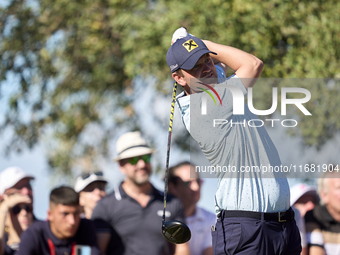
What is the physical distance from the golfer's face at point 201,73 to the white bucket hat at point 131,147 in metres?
2.70

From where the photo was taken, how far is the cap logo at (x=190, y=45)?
3061 mm

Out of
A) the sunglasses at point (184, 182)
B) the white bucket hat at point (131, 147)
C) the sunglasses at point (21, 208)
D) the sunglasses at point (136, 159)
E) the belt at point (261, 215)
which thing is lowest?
the belt at point (261, 215)

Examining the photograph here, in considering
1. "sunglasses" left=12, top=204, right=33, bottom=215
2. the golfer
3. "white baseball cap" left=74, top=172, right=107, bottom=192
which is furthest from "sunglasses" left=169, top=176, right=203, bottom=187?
the golfer

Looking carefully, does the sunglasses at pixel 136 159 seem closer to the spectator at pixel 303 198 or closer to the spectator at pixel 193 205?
the spectator at pixel 193 205

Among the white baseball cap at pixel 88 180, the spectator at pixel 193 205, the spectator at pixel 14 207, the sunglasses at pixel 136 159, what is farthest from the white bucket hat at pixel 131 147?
the spectator at pixel 14 207

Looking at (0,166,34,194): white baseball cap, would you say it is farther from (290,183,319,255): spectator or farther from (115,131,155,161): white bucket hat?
(290,183,319,255): spectator

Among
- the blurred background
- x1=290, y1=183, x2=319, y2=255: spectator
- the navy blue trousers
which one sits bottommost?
the navy blue trousers

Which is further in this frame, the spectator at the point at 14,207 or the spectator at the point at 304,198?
the spectator at the point at 304,198

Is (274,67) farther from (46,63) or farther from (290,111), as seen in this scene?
(46,63)

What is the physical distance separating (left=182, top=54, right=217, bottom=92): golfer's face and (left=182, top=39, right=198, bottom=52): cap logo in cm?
8

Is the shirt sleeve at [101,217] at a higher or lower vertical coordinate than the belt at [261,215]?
higher

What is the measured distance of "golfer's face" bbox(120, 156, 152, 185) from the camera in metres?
5.64

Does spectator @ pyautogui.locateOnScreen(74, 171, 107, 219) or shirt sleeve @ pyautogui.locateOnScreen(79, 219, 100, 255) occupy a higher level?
spectator @ pyautogui.locateOnScreen(74, 171, 107, 219)

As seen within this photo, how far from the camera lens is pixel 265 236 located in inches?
116
